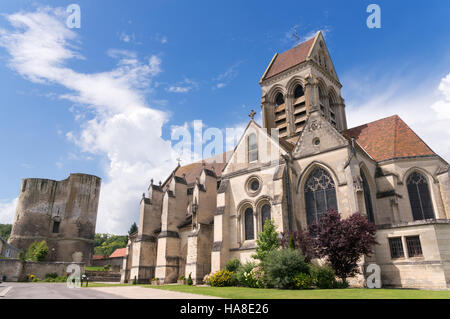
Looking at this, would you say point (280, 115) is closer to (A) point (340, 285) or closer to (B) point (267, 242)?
(B) point (267, 242)

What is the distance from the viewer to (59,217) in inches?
1866

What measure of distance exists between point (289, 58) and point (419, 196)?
22870mm

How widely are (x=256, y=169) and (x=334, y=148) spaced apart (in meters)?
6.54

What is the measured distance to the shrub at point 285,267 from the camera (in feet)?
55.5

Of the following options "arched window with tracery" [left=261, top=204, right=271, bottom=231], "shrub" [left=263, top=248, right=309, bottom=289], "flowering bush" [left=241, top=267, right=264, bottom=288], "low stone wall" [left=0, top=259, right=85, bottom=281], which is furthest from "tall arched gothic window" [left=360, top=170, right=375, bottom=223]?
"low stone wall" [left=0, top=259, right=85, bottom=281]

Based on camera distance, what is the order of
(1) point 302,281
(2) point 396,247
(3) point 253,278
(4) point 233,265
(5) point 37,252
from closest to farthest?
1. (1) point 302,281
2. (2) point 396,247
3. (3) point 253,278
4. (4) point 233,265
5. (5) point 37,252

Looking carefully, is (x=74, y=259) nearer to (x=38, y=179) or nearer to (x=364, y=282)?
(x=38, y=179)

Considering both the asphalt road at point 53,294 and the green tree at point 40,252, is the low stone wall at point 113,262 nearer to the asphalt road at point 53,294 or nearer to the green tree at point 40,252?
the green tree at point 40,252

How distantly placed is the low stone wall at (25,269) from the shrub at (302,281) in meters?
27.8

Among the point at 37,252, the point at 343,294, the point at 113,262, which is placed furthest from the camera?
the point at 113,262

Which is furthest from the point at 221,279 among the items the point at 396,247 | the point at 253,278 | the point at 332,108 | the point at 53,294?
the point at 332,108

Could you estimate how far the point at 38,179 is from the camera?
1887 inches

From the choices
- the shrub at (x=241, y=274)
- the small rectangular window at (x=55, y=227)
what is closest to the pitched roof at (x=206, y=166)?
the shrub at (x=241, y=274)

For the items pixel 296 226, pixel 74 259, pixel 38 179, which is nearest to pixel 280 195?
pixel 296 226
